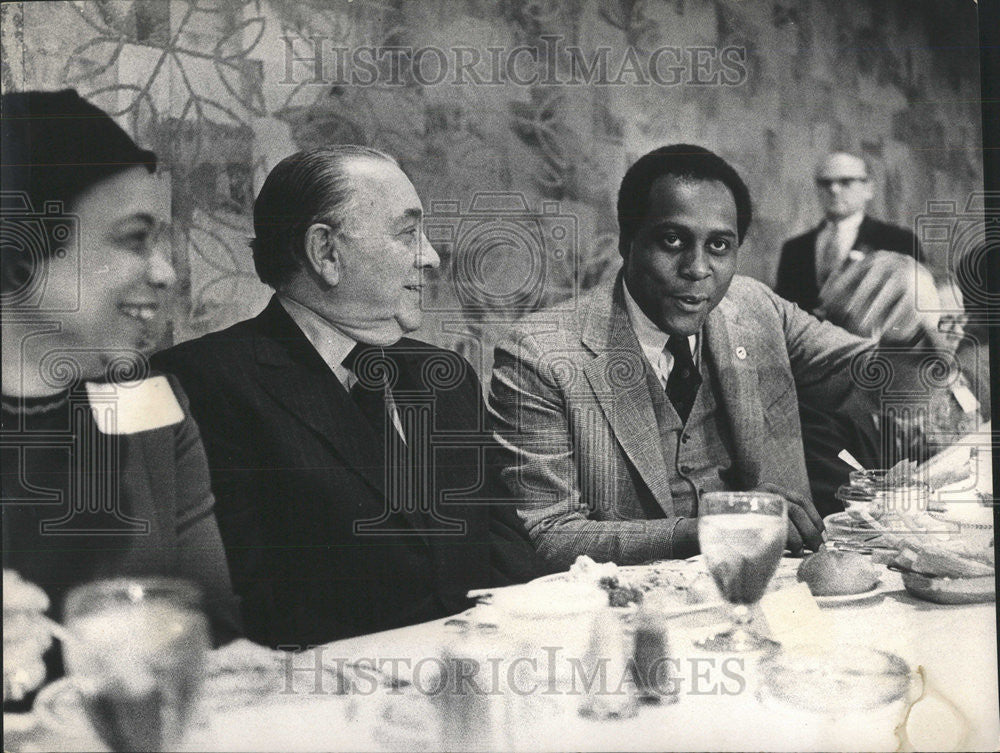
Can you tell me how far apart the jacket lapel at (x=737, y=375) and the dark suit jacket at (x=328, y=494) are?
81cm

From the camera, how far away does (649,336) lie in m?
3.63

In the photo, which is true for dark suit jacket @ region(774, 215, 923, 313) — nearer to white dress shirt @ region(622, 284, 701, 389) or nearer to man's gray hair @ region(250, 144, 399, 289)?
white dress shirt @ region(622, 284, 701, 389)

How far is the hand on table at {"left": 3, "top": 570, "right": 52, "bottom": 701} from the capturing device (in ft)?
11.7

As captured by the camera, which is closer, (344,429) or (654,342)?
(344,429)

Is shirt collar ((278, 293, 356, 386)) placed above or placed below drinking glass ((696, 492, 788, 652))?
above

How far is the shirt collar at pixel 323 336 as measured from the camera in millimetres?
3549

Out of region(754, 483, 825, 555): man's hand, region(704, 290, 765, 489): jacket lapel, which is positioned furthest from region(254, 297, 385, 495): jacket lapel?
region(754, 483, 825, 555): man's hand

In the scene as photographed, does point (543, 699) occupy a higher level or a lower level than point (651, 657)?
lower

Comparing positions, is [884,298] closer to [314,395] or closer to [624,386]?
[624,386]

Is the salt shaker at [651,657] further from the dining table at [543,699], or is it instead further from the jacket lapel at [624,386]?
the jacket lapel at [624,386]

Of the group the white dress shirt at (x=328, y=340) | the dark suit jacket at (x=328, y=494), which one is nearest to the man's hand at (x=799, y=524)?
the dark suit jacket at (x=328, y=494)

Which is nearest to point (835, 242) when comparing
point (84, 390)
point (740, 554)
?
point (740, 554)

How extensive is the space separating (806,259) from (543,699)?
172 centimetres

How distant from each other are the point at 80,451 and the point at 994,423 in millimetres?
3092
